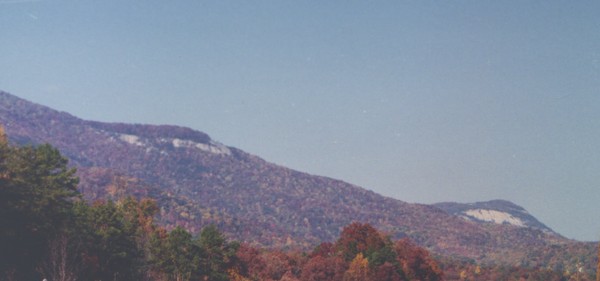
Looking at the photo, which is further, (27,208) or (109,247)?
(109,247)

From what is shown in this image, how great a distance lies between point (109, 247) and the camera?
85188 mm

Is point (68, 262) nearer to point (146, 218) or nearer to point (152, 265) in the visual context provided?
point (152, 265)

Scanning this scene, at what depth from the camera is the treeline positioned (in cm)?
7344

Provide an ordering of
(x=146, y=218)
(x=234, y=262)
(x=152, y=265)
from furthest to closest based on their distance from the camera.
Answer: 1. (x=146, y=218)
2. (x=234, y=262)
3. (x=152, y=265)

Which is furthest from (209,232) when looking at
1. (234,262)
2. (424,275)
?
(424,275)

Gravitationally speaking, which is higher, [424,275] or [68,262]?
[424,275]

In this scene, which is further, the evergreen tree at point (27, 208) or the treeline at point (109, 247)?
the treeline at point (109, 247)

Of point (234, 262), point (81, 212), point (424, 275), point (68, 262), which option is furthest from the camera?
point (424, 275)

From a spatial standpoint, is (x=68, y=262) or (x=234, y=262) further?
(x=234, y=262)

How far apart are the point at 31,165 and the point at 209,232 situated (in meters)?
27.0

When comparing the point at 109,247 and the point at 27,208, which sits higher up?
the point at 27,208

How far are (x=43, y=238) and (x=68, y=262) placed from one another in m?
4.20

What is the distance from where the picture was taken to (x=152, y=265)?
93000 mm

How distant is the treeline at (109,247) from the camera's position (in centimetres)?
7344
